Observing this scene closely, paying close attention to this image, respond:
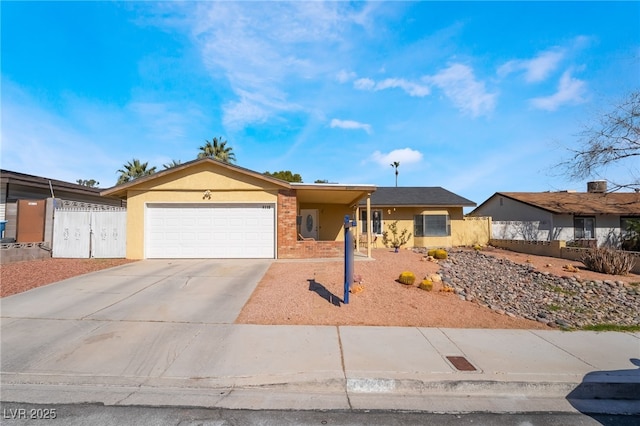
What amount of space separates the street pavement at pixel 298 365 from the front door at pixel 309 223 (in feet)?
41.0

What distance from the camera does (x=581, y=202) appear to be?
73.8 ft

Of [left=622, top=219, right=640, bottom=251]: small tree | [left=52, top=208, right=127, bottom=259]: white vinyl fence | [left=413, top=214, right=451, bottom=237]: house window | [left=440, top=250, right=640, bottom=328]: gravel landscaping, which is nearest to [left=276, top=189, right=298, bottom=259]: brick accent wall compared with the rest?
[left=440, top=250, right=640, bottom=328]: gravel landscaping

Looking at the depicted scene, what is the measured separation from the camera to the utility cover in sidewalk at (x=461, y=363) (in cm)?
432

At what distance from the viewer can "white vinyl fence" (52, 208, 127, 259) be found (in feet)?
42.5

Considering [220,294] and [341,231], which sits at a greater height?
[341,231]

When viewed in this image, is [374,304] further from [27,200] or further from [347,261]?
[27,200]

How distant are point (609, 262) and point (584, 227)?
1073cm

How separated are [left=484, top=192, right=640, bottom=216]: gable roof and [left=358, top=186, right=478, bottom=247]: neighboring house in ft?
18.2

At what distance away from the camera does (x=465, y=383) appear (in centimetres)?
401

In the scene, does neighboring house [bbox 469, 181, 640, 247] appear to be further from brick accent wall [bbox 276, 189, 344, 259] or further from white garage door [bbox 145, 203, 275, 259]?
white garage door [bbox 145, 203, 275, 259]

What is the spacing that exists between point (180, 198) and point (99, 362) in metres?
9.19

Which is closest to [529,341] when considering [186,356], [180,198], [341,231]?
[186,356]

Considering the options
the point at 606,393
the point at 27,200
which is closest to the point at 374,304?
the point at 606,393

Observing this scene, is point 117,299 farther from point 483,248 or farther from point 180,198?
point 483,248
